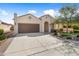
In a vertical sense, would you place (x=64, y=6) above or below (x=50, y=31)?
above

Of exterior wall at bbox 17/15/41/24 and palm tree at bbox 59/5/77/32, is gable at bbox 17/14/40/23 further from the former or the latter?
palm tree at bbox 59/5/77/32

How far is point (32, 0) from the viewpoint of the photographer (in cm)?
443

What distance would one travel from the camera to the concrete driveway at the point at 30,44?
4387mm

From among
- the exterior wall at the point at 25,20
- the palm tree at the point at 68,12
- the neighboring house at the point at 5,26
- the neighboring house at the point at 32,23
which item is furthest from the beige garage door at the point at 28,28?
the palm tree at the point at 68,12

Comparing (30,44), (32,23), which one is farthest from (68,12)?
(30,44)

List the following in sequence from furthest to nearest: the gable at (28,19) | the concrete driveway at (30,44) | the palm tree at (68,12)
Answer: the gable at (28,19)
the palm tree at (68,12)
the concrete driveway at (30,44)

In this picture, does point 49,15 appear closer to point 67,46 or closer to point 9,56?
point 67,46

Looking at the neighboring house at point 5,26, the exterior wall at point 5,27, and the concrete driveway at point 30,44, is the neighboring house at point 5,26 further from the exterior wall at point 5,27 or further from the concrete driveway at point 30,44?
the concrete driveway at point 30,44

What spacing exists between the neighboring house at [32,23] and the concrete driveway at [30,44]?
0.18 m

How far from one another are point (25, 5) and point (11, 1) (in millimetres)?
421

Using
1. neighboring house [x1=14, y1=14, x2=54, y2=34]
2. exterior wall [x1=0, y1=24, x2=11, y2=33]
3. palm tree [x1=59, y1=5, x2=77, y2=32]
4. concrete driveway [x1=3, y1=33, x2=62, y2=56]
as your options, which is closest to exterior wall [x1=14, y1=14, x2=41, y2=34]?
neighboring house [x1=14, y1=14, x2=54, y2=34]

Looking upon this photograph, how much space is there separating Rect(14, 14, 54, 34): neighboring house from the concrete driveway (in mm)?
178

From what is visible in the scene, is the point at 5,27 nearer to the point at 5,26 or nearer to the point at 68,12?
the point at 5,26

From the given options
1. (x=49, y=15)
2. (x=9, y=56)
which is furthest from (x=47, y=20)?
(x=9, y=56)
